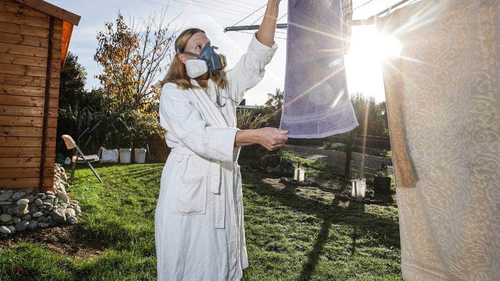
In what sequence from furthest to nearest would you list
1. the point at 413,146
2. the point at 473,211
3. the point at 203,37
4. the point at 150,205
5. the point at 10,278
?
the point at 150,205 → the point at 10,278 → the point at 203,37 → the point at 413,146 → the point at 473,211

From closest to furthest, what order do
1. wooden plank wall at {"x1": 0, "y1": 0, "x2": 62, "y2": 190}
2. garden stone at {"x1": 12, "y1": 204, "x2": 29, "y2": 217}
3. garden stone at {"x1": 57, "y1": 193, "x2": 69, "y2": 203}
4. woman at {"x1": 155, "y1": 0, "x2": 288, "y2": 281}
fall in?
woman at {"x1": 155, "y1": 0, "x2": 288, "y2": 281} < garden stone at {"x1": 12, "y1": 204, "x2": 29, "y2": 217} < wooden plank wall at {"x1": 0, "y1": 0, "x2": 62, "y2": 190} < garden stone at {"x1": 57, "y1": 193, "x2": 69, "y2": 203}

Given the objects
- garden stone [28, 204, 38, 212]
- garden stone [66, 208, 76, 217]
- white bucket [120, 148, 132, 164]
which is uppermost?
white bucket [120, 148, 132, 164]

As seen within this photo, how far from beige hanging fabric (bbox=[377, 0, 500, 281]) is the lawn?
195cm

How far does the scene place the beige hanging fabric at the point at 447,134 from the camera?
1518mm

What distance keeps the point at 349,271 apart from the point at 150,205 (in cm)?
368

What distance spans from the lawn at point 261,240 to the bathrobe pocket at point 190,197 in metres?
1.93

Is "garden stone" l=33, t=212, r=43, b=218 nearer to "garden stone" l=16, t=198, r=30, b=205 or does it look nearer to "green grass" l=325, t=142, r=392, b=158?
"garden stone" l=16, t=198, r=30, b=205

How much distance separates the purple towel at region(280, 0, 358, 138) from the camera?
1.59 m

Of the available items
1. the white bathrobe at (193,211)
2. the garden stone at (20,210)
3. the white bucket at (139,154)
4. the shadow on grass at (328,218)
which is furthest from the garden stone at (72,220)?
the white bucket at (139,154)

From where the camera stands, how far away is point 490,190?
153cm

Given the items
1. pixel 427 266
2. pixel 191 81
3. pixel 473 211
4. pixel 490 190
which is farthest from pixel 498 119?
pixel 191 81

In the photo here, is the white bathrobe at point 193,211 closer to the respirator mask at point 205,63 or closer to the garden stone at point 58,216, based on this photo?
the respirator mask at point 205,63

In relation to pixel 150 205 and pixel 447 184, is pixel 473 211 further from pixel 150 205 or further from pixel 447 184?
pixel 150 205

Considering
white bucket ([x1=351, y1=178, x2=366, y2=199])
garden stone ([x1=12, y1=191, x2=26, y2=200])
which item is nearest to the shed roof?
garden stone ([x1=12, y1=191, x2=26, y2=200])
